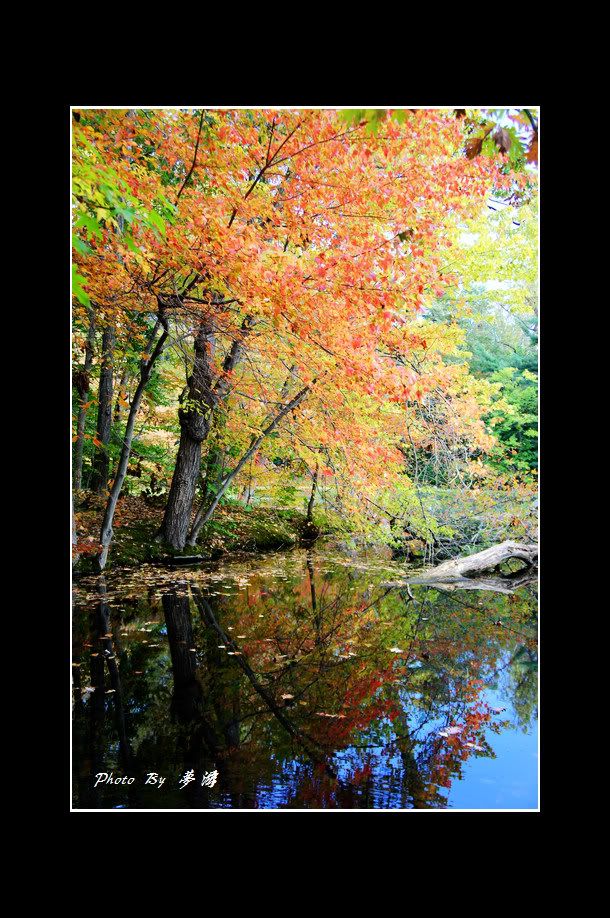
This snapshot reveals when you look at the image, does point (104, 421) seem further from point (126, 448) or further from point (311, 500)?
point (311, 500)

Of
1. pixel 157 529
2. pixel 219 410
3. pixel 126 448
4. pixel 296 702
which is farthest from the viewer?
pixel 157 529

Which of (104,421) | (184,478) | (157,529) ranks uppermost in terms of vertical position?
(104,421)

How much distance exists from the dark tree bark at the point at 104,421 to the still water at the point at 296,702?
274 cm

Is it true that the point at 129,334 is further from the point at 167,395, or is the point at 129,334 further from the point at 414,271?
the point at 414,271

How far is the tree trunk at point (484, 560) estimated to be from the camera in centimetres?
636

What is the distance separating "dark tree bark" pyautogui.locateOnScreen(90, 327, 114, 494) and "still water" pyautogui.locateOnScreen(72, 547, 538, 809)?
2744mm

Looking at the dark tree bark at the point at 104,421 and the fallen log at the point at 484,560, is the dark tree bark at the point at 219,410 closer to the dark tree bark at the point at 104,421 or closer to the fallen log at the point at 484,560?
the dark tree bark at the point at 104,421

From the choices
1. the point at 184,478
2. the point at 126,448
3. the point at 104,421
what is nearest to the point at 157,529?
the point at 184,478

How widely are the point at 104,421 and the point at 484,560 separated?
5.62 meters

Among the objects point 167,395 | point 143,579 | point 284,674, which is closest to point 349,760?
point 284,674

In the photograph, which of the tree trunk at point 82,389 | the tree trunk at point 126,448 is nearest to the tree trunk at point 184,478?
the tree trunk at point 82,389

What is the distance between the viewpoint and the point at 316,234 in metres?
3.52

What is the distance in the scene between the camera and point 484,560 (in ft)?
21.1
